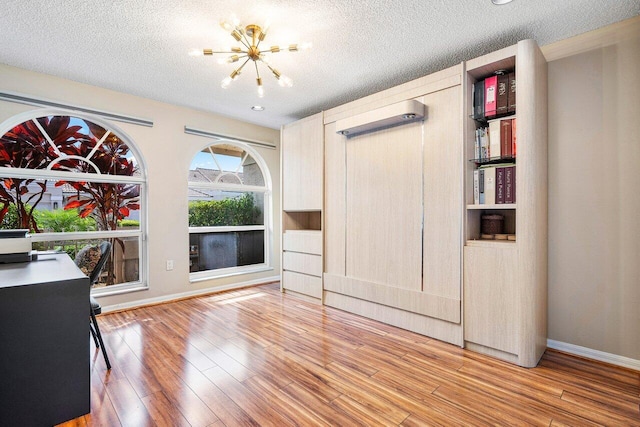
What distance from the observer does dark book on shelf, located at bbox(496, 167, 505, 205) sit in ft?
7.87

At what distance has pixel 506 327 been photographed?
2.30 meters

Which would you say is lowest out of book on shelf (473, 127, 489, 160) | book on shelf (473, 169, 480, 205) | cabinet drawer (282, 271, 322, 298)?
cabinet drawer (282, 271, 322, 298)

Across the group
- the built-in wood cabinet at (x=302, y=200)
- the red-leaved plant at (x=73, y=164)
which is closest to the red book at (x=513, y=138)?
the built-in wood cabinet at (x=302, y=200)

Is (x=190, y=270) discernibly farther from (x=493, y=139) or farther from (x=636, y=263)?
(x=636, y=263)

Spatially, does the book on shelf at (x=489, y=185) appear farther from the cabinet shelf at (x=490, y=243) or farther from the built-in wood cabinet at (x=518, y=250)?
the cabinet shelf at (x=490, y=243)

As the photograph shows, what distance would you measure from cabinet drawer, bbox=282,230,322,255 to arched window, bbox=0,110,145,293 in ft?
5.86

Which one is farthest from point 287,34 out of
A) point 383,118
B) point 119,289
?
point 119,289

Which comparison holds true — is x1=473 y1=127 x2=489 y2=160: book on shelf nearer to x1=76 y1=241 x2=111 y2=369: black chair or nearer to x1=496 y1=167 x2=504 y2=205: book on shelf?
x1=496 y1=167 x2=504 y2=205: book on shelf

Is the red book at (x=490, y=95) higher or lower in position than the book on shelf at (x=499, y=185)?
higher

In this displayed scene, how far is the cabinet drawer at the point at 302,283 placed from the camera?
386 centimetres

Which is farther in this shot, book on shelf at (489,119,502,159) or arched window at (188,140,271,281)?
arched window at (188,140,271,281)

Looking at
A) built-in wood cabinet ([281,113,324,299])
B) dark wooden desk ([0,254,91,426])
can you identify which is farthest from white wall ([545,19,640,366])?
dark wooden desk ([0,254,91,426])

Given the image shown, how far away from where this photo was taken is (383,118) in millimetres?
2943

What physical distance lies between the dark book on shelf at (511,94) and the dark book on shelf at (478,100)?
0.19 metres
